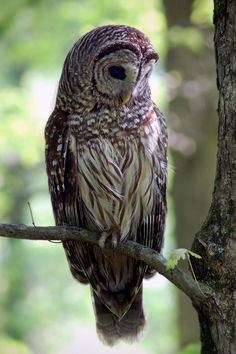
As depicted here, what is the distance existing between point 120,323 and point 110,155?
93 cm

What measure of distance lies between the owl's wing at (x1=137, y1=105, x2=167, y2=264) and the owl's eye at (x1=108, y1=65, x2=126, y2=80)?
34cm

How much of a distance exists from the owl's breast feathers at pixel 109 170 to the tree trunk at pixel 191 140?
259cm

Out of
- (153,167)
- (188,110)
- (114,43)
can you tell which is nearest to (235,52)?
(114,43)

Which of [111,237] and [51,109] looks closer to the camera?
[111,237]

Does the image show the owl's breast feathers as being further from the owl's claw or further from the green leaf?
the green leaf

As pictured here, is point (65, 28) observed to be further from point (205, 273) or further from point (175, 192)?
point (205, 273)

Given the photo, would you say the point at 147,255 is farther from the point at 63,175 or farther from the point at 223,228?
the point at 63,175

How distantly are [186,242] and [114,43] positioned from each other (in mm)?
3239

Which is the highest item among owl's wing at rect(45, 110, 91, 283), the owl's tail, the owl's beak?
the owl's beak

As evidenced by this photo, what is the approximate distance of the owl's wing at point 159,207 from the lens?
12.4ft

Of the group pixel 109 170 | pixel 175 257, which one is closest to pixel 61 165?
pixel 109 170

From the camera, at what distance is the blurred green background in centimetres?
644

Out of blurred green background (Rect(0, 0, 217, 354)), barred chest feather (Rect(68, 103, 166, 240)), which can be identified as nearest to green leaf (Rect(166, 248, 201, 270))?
blurred green background (Rect(0, 0, 217, 354))

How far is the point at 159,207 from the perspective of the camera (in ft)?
12.7
